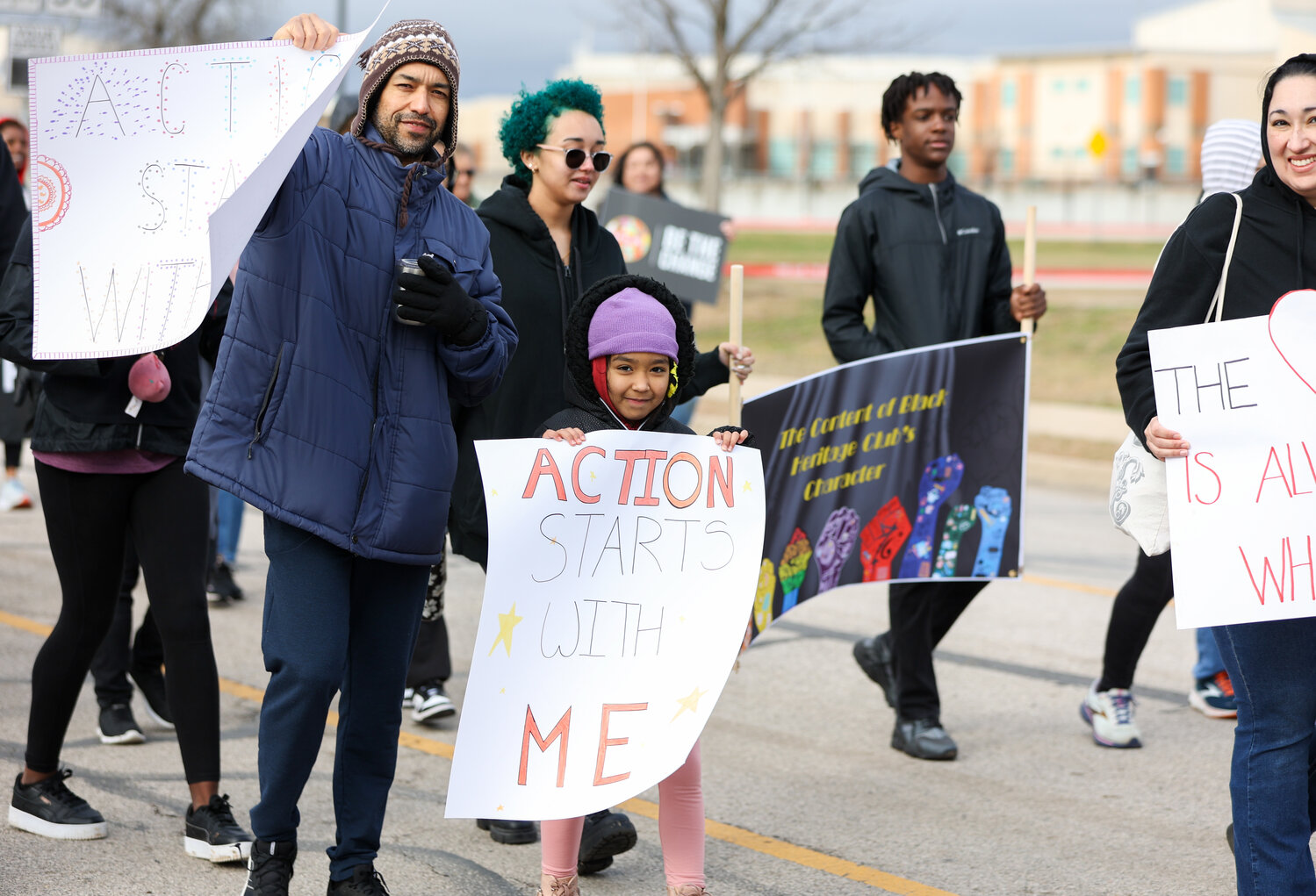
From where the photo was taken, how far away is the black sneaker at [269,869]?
347 centimetres

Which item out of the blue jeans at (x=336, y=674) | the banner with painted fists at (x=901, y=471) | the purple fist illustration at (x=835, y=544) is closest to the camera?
the blue jeans at (x=336, y=674)

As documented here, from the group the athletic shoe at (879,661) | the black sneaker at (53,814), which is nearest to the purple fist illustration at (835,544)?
the athletic shoe at (879,661)

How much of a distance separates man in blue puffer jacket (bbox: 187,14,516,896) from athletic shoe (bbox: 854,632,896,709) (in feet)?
7.85

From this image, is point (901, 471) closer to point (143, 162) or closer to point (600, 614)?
point (600, 614)

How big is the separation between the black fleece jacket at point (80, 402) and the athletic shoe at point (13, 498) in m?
6.09

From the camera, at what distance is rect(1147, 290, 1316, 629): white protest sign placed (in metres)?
3.34

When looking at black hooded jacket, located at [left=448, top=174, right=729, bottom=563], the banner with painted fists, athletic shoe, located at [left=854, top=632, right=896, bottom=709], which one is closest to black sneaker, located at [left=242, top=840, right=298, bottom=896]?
black hooded jacket, located at [left=448, top=174, right=729, bottom=563]

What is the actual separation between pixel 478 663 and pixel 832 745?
2321mm

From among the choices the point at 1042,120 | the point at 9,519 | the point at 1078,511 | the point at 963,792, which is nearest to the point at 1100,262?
the point at 1078,511

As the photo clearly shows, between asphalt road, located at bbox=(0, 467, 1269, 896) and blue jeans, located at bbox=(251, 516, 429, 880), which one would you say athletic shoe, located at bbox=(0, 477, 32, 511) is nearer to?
asphalt road, located at bbox=(0, 467, 1269, 896)

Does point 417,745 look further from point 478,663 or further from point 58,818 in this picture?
point 478,663

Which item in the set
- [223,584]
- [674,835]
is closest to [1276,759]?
[674,835]

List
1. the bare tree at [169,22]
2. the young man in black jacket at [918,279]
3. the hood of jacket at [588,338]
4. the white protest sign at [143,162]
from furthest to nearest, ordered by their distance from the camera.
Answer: the bare tree at [169,22] → the young man in black jacket at [918,279] → the hood of jacket at [588,338] → the white protest sign at [143,162]

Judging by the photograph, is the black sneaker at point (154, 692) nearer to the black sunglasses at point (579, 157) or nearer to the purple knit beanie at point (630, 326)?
the black sunglasses at point (579, 157)
